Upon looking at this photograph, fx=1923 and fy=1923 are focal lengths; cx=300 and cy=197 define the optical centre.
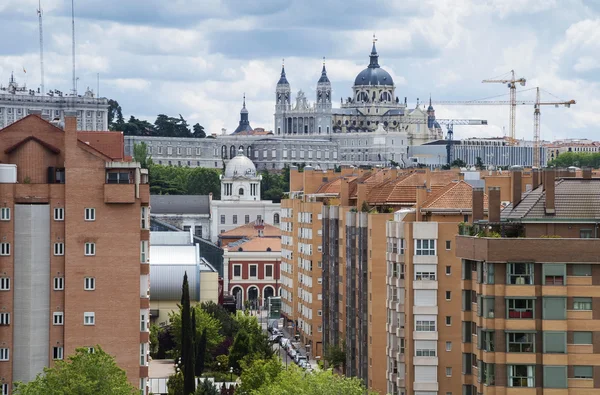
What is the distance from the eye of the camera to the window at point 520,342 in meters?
51.6

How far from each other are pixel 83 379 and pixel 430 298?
20.0 m

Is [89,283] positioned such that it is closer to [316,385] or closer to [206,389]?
[316,385]

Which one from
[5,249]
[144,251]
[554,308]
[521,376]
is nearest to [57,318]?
[5,249]

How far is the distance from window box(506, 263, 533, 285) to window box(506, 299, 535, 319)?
49 cm

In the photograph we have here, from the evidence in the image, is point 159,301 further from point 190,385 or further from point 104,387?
point 104,387

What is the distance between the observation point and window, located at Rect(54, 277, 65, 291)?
6825cm

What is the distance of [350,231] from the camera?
3875 inches

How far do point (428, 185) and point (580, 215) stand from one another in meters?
38.2

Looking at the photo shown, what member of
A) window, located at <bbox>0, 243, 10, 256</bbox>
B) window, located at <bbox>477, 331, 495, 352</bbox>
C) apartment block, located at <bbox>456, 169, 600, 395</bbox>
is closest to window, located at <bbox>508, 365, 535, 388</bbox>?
apartment block, located at <bbox>456, 169, 600, 395</bbox>

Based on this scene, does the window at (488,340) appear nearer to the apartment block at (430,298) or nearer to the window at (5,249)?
the apartment block at (430,298)

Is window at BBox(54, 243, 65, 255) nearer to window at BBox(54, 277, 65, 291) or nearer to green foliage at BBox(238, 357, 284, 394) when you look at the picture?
window at BBox(54, 277, 65, 291)

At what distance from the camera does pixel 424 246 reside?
76250 mm

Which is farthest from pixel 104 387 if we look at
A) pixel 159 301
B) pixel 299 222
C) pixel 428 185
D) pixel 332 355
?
pixel 299 222

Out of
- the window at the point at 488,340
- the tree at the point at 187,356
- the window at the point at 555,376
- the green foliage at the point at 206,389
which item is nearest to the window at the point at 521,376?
the window at the point at 555,376
